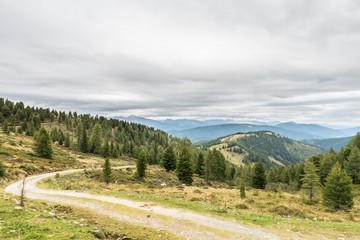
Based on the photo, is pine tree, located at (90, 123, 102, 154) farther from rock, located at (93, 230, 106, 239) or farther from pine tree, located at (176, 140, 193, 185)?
rock, located at (93, 230, 106, 239)

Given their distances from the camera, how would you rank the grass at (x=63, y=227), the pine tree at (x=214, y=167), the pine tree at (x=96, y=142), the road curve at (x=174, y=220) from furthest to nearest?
1. the pine tree at (x=96, y=142)
2. the pine tree at (x=214, y=167)
3. the road curve at (x=174, y=220)
4. the grass at (x=63, y=227)

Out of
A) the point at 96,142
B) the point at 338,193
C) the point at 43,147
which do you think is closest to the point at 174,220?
the point at 338,193

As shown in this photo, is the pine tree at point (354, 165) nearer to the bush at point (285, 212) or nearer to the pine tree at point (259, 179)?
Result: the pine tree at point (259, 179)

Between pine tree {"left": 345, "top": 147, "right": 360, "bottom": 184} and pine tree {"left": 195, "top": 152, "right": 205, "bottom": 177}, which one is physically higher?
pine tree {"left": 345, "top": 147, "right": 360, "bottom": 184}

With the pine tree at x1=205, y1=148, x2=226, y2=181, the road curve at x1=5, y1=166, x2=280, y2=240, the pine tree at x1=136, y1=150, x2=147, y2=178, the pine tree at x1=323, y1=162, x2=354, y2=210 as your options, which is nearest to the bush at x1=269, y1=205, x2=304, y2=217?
the road curve at x1=5, y1=166, x2=280, y2=240

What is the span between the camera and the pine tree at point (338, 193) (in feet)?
137

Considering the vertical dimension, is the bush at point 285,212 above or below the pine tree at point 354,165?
below

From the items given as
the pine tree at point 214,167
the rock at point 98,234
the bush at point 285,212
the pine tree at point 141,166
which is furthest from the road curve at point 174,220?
the pine tree at point 214,167

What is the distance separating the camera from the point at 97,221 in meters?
17.1

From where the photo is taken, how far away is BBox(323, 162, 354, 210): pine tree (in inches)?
1639

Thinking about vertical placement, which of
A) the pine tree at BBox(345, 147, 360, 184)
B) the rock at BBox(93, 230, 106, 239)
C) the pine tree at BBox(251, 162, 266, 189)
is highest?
the pine tree at BBox(345, 147, 360, 184)

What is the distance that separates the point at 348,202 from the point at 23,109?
197m

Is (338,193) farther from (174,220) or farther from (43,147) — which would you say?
(43,147)

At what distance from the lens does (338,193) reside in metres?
41.8
